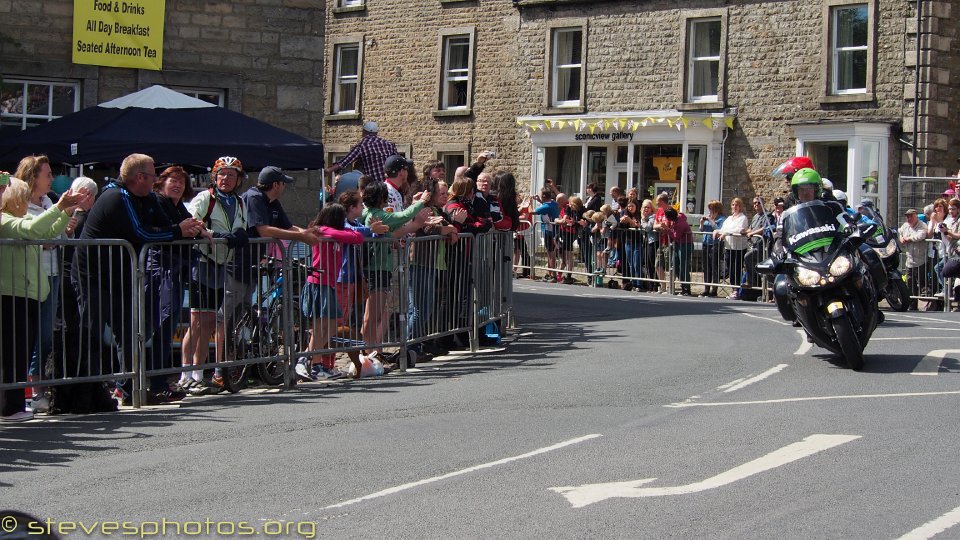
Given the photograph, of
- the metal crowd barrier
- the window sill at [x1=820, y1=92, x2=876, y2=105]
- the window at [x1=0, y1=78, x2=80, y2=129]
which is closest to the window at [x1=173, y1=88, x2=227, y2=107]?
the window at [x1=0, y1=78, x2=80, y2=129]

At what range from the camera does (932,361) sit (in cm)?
1361

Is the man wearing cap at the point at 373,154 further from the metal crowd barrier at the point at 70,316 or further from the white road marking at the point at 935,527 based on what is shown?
the white road marking at the point at 935,527

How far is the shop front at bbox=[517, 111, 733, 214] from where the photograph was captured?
34.3 metres

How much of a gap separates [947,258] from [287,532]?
1723 cm

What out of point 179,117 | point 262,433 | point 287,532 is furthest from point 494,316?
point 287,532

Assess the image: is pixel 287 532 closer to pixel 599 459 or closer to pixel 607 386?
pixel 599 459

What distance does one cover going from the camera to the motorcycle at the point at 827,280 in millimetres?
12773

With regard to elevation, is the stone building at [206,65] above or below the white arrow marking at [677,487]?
above

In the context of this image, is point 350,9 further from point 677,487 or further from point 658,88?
point 677,487

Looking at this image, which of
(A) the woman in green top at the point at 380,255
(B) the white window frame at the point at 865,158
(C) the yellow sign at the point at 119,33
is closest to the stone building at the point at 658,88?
(B) the white window frame at the point at 865,158

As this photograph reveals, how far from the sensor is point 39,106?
1952cm

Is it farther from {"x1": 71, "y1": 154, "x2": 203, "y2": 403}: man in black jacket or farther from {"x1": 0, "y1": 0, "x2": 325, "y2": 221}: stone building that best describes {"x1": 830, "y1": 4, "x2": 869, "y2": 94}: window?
{"x1": 71, "y1": 154, "x2": 203, "y2": 403}: man in black jacket

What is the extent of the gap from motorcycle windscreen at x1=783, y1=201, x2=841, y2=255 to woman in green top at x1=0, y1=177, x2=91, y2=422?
6844mm

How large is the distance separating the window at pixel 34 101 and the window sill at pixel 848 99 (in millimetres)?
18870
